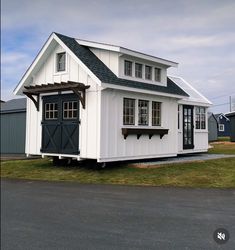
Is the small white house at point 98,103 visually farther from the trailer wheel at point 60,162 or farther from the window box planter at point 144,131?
the trailer wheel at point 60,162

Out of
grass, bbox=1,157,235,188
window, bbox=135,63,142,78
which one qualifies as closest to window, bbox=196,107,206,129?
window, bbox=135,63,142,78

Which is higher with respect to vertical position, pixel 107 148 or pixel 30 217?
pixel 107 148

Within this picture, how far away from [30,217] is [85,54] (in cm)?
821

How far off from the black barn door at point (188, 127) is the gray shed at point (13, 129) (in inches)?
416

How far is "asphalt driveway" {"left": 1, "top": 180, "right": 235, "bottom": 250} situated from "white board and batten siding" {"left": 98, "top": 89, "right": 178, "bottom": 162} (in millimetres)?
3806

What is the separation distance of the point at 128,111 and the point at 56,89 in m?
2.50

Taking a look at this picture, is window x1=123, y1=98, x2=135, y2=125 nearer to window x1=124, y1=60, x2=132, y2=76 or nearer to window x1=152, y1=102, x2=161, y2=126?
window x1=124, y1=60, x2=132, y2=76

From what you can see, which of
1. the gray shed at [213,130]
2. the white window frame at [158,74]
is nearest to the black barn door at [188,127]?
the white window frame at [158,74]

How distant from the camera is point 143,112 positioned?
1268cm

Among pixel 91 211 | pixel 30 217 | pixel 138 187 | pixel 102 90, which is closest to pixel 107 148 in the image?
pixel 102 90

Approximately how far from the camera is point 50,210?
5.31 m

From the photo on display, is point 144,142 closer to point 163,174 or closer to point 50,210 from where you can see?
point 163,174

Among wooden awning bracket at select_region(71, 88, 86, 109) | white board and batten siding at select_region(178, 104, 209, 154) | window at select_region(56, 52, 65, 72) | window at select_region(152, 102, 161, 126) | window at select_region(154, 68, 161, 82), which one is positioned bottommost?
white board and batten siding at select_region(178, 104, 209, 154)

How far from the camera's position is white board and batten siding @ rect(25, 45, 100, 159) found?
11195 millimetres
